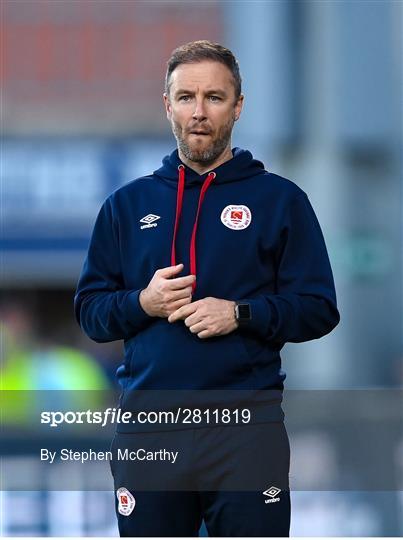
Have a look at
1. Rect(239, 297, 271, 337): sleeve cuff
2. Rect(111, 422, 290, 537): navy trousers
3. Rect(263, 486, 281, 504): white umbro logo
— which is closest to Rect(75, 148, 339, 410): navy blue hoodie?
Rect(239, 297, 271, 337): sleeve cuff

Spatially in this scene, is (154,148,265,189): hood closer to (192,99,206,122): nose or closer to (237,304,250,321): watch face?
(192,99,206,122): nose

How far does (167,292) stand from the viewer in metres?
2.63

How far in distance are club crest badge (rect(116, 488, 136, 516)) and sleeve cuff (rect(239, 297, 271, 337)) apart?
48 centimetres

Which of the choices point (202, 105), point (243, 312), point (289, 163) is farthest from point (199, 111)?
point (289, 163)

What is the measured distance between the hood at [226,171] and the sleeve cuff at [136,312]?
314 millimetres

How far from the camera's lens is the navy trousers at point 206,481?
264 cm

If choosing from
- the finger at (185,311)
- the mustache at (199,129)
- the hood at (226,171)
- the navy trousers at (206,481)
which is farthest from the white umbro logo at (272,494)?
the mustache at (199,129)

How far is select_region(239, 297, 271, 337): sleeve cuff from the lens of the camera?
8.70 feet

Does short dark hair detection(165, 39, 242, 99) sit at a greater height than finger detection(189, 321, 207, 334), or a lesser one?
greater

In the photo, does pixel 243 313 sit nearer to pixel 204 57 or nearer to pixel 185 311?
pixel 185 311

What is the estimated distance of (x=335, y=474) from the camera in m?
5.30

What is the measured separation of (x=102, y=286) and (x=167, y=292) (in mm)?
271

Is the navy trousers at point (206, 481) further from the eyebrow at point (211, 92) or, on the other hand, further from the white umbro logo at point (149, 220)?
the eyebrow at point (211, 92)

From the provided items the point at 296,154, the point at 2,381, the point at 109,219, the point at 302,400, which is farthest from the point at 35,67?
the point at 109,219
